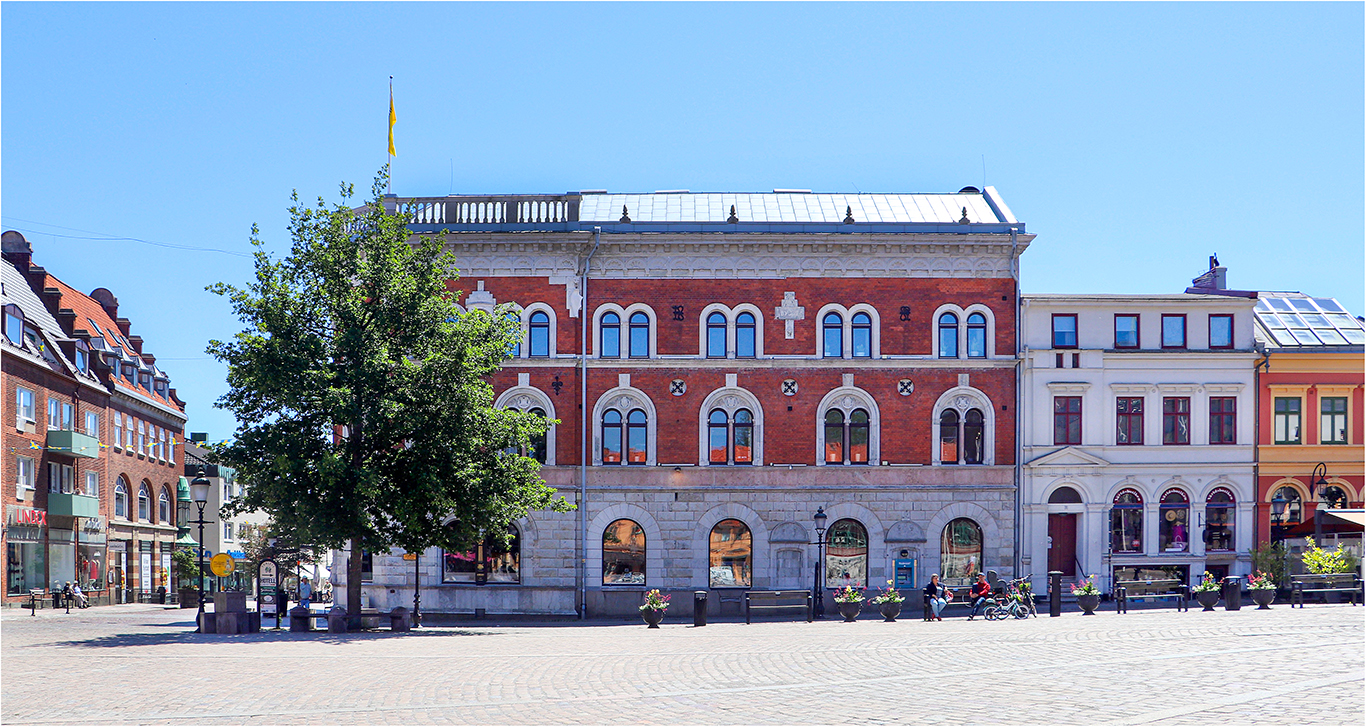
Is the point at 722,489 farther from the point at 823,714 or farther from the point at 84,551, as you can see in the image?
the point at 84,551

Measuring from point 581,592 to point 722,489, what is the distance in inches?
230

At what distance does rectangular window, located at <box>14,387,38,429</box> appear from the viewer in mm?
48812

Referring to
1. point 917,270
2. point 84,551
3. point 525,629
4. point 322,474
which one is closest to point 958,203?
point 917,270

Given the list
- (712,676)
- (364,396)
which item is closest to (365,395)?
(364,396)

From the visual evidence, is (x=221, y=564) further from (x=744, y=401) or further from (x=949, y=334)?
(x=949, y=334)

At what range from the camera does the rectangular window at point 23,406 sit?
160ft

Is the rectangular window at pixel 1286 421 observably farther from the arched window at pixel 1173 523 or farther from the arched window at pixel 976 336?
the arched window at pixel 976 336

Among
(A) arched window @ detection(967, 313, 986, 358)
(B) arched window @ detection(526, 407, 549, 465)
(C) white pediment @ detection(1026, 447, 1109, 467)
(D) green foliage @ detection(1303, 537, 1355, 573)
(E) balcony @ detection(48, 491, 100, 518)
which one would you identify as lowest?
(D) green foliage @ detection(1303, 537, 1355, 573)

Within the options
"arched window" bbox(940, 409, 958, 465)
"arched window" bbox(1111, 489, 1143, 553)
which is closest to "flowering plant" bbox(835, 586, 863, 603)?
"arched window" bbox(940, 409, 958, 465)

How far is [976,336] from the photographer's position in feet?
139

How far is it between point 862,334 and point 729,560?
29.4 feet

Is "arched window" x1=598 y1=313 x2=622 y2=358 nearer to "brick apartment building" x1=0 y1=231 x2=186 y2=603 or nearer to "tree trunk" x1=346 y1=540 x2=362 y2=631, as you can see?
"tree trunk" x1=346 y1=540 x2=362 y2=631

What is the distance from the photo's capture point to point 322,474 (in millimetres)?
29078

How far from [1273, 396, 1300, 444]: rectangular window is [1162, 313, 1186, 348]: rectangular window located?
4355 millimetres
